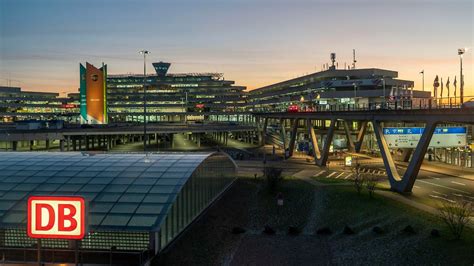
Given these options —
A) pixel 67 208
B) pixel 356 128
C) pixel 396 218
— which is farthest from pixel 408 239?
pixel 356 128

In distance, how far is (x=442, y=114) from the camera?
38.8 metres

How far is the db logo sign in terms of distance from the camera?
42.7 ft

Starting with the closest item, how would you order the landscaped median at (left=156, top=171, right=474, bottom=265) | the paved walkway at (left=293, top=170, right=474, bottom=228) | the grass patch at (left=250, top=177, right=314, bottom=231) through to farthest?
the landscaped median at (left=156, top=171, right=474, bottom=265)
the grass patch at (left=250, top=177, right=314, bottom=231)
the paved walkway at (left=293, top=170, right=474, bottom=228)

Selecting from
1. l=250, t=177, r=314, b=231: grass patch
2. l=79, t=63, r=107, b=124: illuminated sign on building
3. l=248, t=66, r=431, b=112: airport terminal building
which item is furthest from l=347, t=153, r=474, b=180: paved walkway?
l=79, t=63, r=107, b=124: illuminated sign on building

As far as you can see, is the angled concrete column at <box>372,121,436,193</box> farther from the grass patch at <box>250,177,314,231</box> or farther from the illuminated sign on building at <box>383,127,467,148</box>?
the grass patch at <box>250,177,314,231</box>

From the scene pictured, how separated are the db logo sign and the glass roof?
8.84 meters

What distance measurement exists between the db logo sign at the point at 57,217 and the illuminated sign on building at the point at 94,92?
91.5 metres

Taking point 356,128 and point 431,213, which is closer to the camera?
point 431,213

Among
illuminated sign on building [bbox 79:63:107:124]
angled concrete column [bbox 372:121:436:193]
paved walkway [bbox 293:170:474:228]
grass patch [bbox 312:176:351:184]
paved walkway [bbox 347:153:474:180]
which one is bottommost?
paved walkway [bbox 293:170:474:228]

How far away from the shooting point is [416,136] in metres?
58.0

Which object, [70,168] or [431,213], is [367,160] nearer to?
[431,213]

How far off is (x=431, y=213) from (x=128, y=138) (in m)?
139

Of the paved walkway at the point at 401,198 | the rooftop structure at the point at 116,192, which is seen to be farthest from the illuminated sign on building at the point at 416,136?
the rooftop structure at the point at 116,192

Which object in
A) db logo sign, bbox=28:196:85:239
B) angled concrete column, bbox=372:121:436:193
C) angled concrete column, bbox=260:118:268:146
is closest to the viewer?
db logo sign, bbox=28:196:85:239
